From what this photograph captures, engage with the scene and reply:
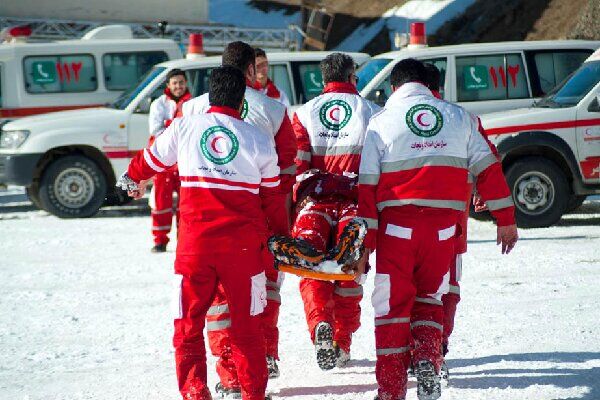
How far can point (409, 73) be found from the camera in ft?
19.5

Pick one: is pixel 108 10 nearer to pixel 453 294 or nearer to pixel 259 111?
pixel 259 111

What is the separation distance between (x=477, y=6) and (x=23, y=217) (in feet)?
88.2

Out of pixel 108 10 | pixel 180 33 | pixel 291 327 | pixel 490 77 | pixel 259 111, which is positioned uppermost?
pixel 108 10

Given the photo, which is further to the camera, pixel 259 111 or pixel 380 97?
pixel 380 97

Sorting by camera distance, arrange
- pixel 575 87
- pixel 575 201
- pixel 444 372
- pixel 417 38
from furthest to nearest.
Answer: pixel 417 38
pixel 575 201
pixel 575 87
pixel 444 372

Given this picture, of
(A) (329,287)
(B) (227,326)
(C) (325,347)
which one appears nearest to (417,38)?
(A) (329,287)

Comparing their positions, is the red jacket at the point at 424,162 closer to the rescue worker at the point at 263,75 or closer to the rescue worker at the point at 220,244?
the rescue worker at the point at 220,244

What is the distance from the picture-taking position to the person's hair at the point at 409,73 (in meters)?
5.93

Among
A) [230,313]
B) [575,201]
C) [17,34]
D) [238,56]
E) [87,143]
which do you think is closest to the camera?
[230,313]

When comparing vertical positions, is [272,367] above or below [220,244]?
below

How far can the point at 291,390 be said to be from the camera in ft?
20.2

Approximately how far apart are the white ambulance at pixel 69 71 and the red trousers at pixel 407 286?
11287mm

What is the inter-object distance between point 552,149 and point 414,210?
285 inches

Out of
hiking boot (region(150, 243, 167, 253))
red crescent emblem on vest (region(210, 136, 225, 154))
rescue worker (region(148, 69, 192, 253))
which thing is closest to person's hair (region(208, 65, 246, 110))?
red crescent emblem on vest (region(210, 136, 225, 154))
